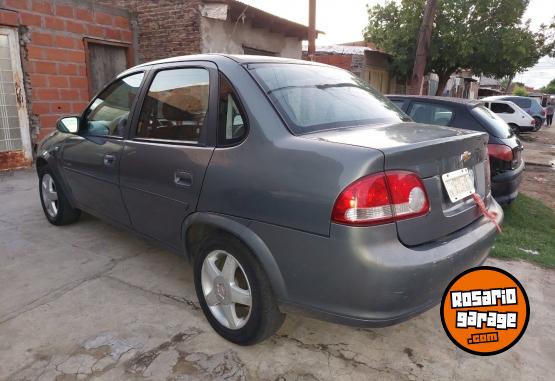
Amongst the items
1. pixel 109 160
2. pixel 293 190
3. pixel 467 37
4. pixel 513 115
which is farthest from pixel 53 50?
pixel 513 115

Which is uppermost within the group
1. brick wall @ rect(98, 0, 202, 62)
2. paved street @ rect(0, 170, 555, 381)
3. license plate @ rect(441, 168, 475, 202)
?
brick wall @ rect(98, 0, 202, 62)

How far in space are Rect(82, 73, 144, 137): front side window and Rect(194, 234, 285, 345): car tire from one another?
1288 mm

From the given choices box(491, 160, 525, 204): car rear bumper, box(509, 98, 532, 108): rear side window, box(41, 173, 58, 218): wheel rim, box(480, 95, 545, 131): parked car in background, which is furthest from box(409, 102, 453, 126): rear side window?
box(509, 98, 532, 108): rear side window

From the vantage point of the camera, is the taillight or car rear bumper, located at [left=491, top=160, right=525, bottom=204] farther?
car rear bumper, located at [left=491, top=160, right=525, bottom=204]

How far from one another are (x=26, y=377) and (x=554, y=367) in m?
2.80

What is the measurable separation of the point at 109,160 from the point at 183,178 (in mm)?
987

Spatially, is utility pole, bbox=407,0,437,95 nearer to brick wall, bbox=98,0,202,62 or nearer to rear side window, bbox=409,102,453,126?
brick wall, bbox=98,0,202,62

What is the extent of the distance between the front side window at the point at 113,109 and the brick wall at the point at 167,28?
583 centimetres

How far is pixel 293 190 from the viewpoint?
1876 millimetres

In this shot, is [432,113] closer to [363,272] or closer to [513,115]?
[363,272]

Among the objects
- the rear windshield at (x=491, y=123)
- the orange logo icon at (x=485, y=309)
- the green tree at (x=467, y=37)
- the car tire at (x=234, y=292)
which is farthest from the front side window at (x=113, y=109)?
the green tree at (x=467, y=37)

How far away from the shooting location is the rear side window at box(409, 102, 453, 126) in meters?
5.01

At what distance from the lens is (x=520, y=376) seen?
7.04 ft

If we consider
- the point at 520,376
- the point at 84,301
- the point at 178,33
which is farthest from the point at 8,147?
the point at 520,376
